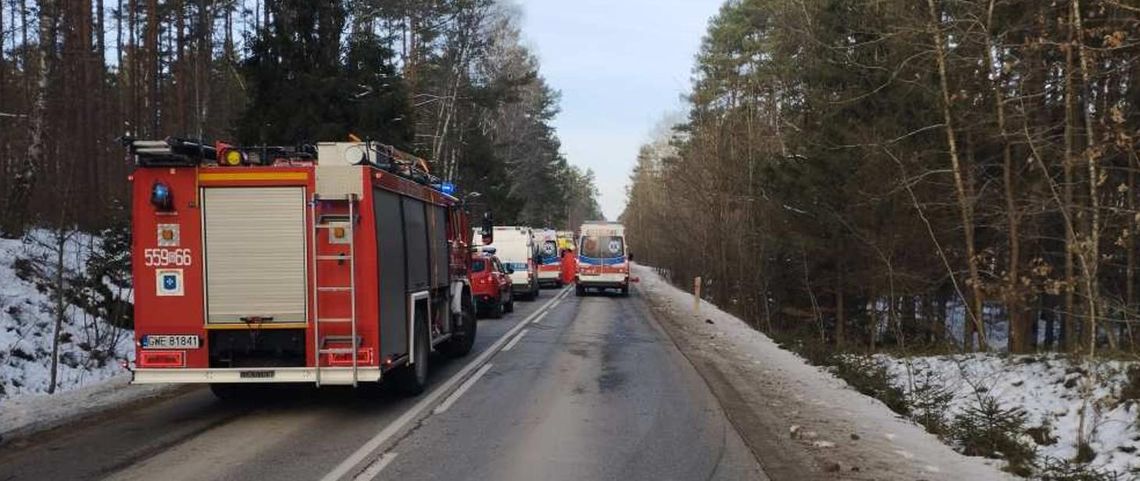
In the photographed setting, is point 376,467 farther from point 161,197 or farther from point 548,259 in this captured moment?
point 548,259

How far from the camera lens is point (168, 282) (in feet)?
27.1

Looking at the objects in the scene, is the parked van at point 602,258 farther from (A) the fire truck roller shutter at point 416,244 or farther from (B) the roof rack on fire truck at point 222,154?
(B) the roof rack on fire truck at point 222,154

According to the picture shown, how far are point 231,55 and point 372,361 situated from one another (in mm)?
28393

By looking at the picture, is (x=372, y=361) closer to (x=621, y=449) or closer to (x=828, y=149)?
(x=621, y=449)

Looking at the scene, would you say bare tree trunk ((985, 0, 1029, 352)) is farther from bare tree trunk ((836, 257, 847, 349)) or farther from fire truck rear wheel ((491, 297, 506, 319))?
fire truck rear wheel ((491, 297, 506, 319))

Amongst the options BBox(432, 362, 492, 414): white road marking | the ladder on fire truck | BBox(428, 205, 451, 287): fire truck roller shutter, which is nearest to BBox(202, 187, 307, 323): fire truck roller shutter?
the ladder on fire truck

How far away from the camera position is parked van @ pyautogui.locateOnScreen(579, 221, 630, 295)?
1271 inches

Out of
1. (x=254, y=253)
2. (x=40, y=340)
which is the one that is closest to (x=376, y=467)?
(x=254, y=253)

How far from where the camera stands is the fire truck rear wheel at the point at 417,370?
9586 millimetres

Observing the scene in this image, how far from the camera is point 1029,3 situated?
12.7m

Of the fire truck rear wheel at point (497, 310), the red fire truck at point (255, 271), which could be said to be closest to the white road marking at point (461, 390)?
the red fire truck at point (255, 271)

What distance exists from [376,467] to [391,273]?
2863mm

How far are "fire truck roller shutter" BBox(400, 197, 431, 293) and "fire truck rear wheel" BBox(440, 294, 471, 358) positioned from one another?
2.83 m

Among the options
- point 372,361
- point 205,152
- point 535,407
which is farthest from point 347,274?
point 535,407
